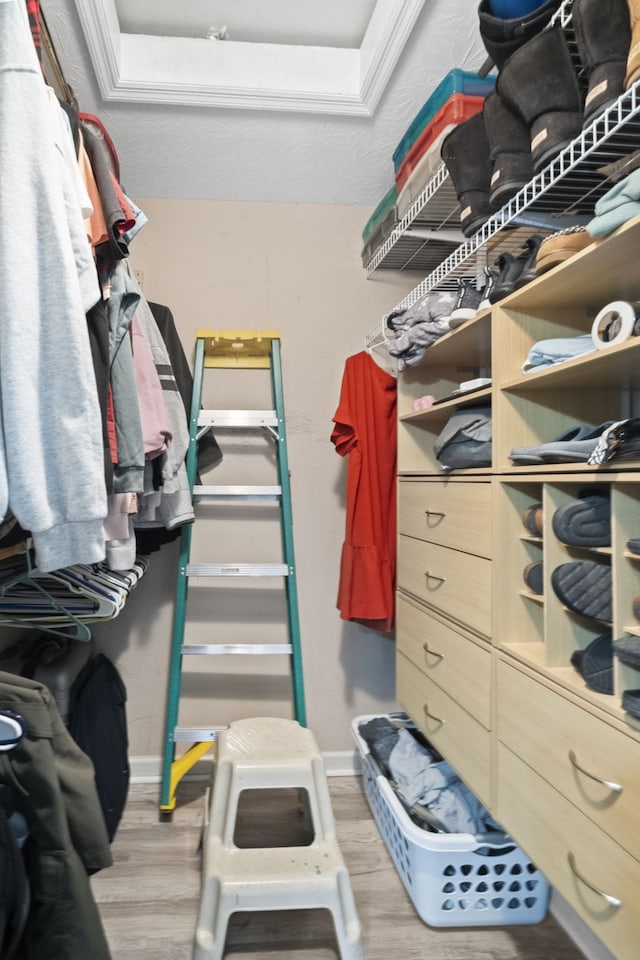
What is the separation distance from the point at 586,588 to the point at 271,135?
167 centimetres

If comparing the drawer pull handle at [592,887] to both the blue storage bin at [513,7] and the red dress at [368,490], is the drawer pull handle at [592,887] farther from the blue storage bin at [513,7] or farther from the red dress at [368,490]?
the blue storage bin at [513,7]

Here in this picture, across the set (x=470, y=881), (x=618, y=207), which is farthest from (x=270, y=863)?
(x=618, y=207)

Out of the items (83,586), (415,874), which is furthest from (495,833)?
(83,586)

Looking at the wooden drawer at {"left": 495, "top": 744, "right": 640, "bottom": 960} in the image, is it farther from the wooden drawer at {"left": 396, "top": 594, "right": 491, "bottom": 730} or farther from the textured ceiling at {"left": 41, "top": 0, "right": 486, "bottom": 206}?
the textured ceiling at {"left": 41, "top": 0, "right": 486, "bottom": 206}

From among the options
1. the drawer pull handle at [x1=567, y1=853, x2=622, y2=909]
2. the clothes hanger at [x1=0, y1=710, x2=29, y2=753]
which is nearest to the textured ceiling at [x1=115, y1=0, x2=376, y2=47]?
the clothes hanger at [x1=0, y1=710, x2=29, y2=753]

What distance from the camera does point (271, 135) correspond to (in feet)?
6.37

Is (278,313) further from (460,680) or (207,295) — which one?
(460,680)

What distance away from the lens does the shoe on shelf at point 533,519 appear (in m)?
1.22

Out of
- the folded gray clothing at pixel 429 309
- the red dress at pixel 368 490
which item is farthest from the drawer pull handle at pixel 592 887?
the folded gray clothing at pixel 429 309

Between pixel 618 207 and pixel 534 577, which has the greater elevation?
pixel 618 207

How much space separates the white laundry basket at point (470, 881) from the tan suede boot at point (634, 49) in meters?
1.51

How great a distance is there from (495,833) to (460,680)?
14.9 inches

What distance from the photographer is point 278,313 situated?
2303mm

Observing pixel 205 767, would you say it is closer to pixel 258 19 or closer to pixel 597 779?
pixel 597 779
